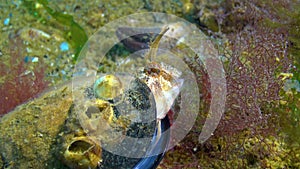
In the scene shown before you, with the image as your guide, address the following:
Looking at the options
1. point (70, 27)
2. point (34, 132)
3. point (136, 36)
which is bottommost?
point (136, 36)

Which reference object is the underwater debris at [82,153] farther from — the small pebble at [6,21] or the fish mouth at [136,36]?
the small pebble at [6,21]

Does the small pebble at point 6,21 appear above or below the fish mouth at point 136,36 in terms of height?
above

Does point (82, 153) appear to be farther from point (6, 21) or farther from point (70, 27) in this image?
point (6, 21)

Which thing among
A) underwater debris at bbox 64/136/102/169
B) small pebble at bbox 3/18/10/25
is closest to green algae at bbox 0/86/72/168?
underwater debris at bbox 64/136/102/169

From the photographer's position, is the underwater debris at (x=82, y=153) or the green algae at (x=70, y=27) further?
the green algae at (x=70, y=27)

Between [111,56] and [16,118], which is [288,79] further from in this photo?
[16,118]

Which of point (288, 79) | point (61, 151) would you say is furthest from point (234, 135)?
point (61, 151)

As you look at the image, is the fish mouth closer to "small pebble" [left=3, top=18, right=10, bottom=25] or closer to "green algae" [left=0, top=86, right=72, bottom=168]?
"small pebble" [left=3, top=18, right=10, bottom=25]

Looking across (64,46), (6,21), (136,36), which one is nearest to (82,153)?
(136,36)

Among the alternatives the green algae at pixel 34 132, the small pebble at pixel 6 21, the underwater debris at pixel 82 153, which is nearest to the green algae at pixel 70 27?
the small pebble at pixel 6 21
